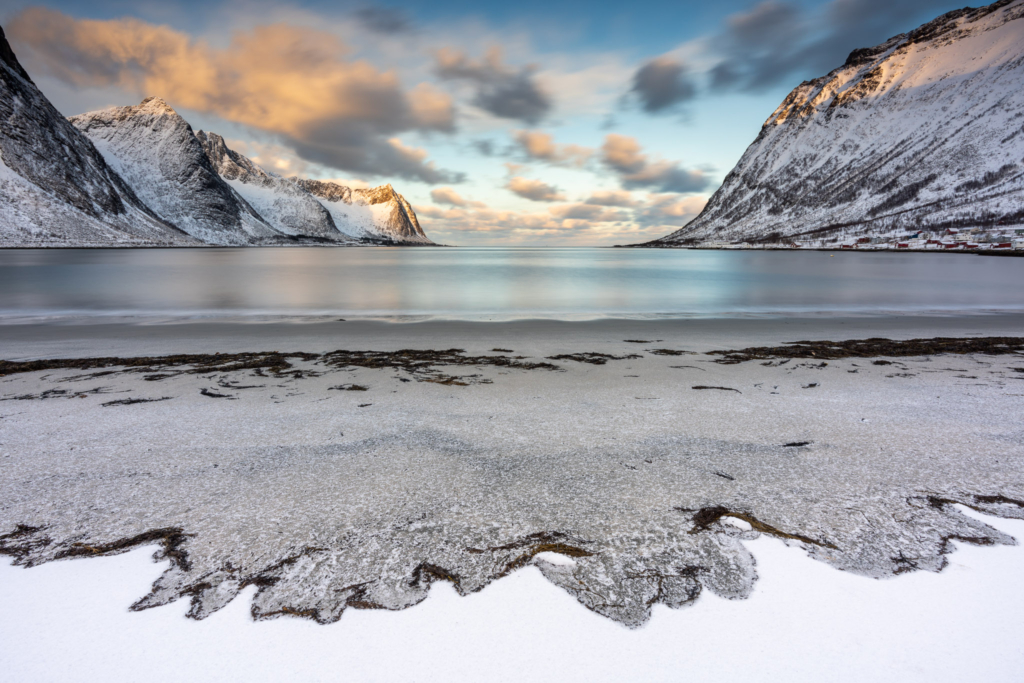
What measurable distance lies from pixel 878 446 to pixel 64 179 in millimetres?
130871

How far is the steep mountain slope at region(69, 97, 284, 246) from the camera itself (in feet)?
446

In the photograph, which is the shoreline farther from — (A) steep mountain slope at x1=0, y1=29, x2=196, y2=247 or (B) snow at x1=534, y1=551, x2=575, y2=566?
(A) steep mountain slope at x1=0, y1=29, x2=196, y2=247

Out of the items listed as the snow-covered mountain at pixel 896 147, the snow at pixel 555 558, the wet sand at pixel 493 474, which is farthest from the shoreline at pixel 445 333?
the snow-covered mountain at pixel 896 147

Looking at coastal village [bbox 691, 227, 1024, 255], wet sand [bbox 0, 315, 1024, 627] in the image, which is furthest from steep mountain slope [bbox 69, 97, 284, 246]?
coastal village [bbox 691, 227, 1024, 255]

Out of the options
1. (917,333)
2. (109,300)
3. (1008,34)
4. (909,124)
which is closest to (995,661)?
(917,333)

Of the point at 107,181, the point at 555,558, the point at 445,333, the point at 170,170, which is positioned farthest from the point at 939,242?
the point at 170,170

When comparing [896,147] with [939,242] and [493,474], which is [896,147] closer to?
[939,242]

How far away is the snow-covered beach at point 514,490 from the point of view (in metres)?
1.78

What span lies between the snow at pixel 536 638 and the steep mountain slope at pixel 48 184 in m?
112

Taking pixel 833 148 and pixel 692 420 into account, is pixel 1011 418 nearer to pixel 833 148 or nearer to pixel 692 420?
pixel 692 420

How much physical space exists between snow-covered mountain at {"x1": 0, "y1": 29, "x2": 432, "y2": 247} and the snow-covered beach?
110534 millimetres

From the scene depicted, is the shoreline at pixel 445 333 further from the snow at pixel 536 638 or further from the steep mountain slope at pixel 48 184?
the steep mountain slope at pixel 48 184

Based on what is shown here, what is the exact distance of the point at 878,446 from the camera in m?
3.16

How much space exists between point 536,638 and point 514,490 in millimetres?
986
